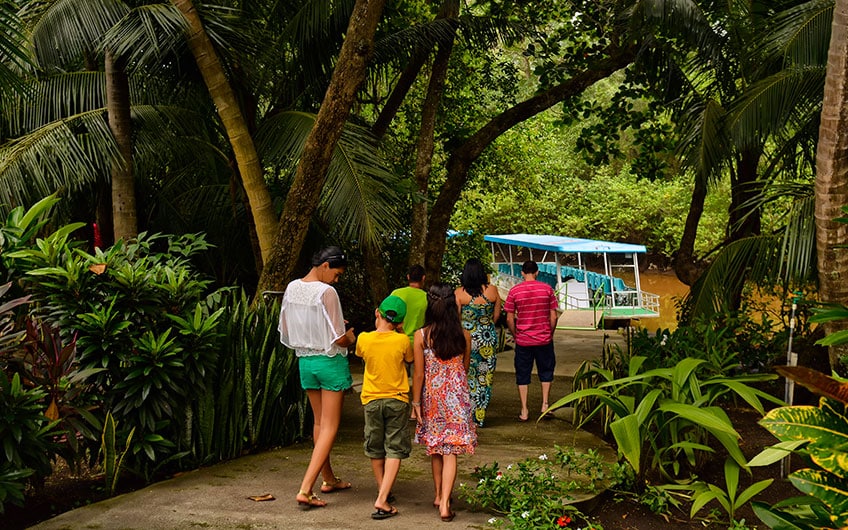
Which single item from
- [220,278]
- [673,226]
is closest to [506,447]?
[220,278]

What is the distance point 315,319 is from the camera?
5.12 meters

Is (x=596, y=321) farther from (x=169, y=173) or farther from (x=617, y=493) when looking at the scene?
(x=617, y=493)

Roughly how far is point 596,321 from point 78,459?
49.7 ft

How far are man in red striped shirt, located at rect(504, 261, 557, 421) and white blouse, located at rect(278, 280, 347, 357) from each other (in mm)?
2681

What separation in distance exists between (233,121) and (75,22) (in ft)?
5.86

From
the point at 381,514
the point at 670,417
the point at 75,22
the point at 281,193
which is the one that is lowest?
the point at 381,514

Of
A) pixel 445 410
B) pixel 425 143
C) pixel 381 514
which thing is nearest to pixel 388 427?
pixel 445 410

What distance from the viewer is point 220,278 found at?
450 inches

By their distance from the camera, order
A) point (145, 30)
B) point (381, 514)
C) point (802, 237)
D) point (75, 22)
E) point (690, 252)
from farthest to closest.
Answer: point (690, 252) → point (75, 22) → point (145, 30) → point (802, 237) → point (381, 514)

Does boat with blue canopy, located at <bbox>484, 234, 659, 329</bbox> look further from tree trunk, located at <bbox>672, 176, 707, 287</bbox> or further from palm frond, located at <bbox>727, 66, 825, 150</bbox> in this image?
palm frond, located at <bbox>727, 66, 825, 150</bbox>

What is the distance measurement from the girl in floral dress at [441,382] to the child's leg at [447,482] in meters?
0.09

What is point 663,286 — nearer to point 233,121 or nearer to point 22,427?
point 233,121

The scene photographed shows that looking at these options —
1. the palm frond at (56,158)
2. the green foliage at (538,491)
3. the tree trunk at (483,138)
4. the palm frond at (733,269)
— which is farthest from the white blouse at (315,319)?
the tree trunk at (483,138)

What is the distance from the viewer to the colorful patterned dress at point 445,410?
504 centimetres
